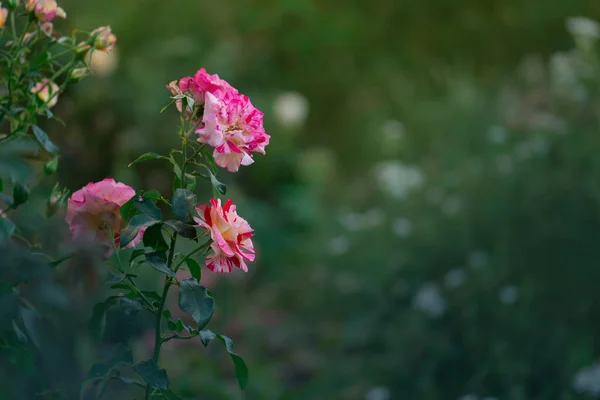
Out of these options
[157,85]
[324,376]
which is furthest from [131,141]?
[324,376]

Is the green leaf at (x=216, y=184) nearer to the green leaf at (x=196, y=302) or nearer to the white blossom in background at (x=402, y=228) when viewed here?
the green leaf at (x=196, y=302)

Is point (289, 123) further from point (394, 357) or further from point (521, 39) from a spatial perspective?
point (521, 39)

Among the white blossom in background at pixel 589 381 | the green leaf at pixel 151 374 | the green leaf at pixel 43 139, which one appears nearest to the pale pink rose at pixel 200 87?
the green leaf at pixel 43 139

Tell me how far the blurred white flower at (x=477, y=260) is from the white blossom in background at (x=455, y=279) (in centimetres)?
4

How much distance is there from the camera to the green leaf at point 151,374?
3.51 ft

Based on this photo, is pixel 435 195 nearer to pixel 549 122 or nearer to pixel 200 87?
pixel 549 122

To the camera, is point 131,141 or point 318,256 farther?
point 131,141

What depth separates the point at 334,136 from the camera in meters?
5.55

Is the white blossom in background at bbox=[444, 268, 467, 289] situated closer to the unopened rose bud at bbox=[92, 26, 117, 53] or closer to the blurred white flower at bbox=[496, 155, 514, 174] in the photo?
the blurred white flower at bbox=[496, 155, 514, 174]

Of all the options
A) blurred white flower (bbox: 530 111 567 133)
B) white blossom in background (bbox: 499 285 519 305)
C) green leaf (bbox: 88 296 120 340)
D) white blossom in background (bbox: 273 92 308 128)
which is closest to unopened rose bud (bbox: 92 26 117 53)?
green leaf (bbox: 88 296 120 340)

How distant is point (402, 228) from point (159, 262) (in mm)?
2245

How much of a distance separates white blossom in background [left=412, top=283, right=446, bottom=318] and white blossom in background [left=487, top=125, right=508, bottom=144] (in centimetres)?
95

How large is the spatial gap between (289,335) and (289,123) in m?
1.35

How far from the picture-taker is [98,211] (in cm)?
111
